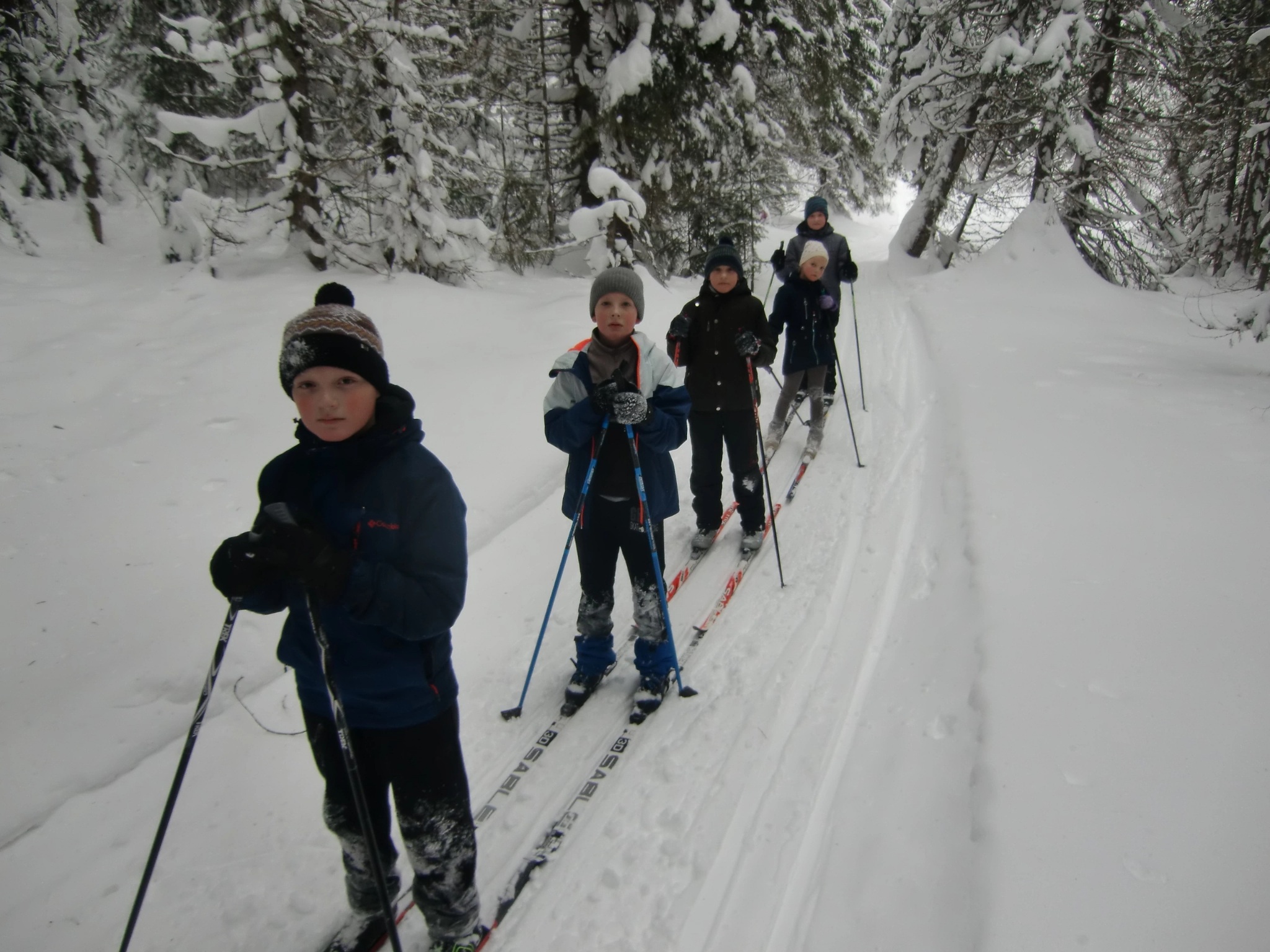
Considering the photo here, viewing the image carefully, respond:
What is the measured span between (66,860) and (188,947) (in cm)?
73

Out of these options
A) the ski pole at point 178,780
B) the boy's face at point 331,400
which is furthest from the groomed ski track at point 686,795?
the boy's face at point 331,400

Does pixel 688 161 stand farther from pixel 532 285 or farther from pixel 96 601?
pixel 96 601

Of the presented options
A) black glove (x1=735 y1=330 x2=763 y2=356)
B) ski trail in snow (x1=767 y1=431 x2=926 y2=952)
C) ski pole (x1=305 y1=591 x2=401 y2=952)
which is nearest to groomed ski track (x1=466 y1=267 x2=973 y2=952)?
ski trail in snow (x1=767 y1=431 x2=926 y2=952)

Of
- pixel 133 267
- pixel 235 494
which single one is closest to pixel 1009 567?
pixel 235 494

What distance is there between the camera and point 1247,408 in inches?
244

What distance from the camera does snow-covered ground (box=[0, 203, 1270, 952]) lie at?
2.31m

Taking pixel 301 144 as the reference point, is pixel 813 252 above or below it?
below

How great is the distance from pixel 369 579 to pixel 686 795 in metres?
1.89

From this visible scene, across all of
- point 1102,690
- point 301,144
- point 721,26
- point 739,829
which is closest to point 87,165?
point 301,144

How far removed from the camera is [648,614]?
133 inches

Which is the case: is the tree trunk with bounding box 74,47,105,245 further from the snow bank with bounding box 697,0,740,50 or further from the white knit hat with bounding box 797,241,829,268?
the white knit hat with bounding box 797,241,829,268

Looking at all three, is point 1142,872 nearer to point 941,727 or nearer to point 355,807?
point 941,727

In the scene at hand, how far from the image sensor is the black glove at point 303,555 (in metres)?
1.57

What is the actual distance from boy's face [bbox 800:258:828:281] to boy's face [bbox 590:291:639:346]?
133 inches
